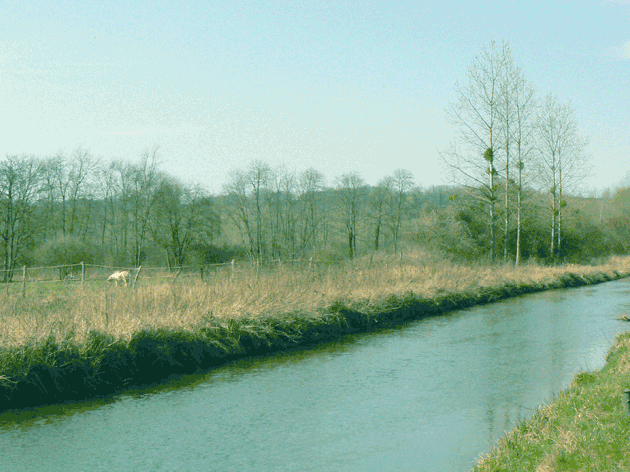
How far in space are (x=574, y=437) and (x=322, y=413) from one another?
349cm

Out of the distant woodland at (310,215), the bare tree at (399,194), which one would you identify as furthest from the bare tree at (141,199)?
the bare tree at (399,194)

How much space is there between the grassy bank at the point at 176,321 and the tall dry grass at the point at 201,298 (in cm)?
3

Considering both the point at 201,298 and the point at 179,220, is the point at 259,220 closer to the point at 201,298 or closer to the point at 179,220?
the point at 179,220

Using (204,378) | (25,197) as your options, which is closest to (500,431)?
(204,378)

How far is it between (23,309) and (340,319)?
731cm

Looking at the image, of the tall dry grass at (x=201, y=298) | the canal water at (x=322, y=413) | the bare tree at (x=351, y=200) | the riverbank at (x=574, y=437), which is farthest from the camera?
the bare tree at (x=351, y=200)

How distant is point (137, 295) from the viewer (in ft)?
41.2

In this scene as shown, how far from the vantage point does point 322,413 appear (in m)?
7.68

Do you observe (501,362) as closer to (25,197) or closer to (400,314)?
(400,314)

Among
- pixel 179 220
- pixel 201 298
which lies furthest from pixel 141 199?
pixel 201 298

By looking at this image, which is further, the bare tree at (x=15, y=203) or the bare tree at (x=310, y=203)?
the bare tree at (x=310, y=203)

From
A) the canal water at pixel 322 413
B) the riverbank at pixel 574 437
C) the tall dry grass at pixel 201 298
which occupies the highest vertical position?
the tall dry grass at pixel 201 298

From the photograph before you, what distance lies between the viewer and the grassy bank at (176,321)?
8.83 meters

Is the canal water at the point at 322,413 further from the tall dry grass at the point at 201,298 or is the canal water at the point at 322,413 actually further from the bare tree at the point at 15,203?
the bare tree at the point at 15,203
